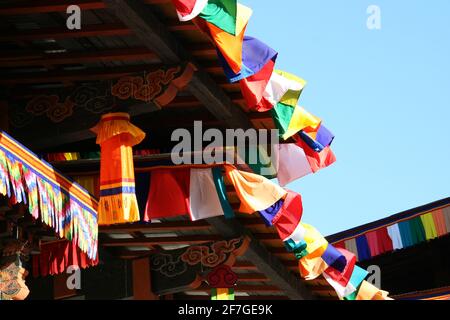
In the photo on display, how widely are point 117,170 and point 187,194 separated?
4.49ft

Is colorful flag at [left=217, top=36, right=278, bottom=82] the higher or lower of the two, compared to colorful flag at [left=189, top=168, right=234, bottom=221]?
higher

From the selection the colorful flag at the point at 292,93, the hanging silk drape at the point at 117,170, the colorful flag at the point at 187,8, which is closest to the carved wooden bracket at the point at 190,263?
the colorful flag at the point at 292,93

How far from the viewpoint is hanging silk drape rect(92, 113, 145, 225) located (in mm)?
10742

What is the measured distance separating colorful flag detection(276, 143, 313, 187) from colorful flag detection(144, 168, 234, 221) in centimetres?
150

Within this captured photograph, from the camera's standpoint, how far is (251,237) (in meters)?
13.7

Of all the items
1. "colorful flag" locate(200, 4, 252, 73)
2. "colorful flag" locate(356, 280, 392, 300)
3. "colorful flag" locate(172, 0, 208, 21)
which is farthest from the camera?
"colorful flag" locate(356, 280, 392, 300)

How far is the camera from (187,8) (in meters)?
9.78

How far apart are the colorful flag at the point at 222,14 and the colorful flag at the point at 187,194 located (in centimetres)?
211

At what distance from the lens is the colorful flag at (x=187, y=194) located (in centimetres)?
1209

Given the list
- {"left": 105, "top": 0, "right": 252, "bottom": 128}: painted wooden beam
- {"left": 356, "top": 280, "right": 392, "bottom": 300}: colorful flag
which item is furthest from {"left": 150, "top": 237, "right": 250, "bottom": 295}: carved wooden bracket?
{"left": 356, "top": 280, "right": 392, "bottom": 300}: colorful flag

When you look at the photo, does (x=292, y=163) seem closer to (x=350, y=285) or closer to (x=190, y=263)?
(x=190, y=263)

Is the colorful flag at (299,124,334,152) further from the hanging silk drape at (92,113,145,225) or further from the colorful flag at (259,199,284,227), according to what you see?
the hanging silk drape at (92,113,145,225)

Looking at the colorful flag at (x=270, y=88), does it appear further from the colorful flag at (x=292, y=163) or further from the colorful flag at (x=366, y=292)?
the colorful flag at (x=366, y=292)

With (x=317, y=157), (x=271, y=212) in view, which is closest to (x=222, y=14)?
(x=271, y=212)
